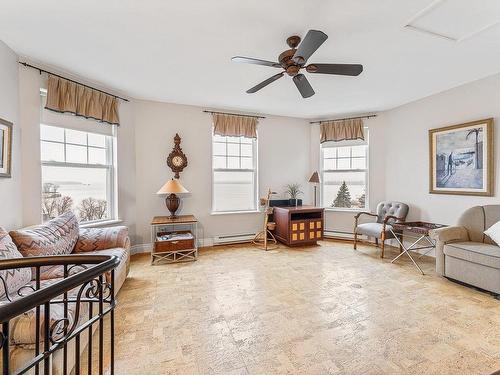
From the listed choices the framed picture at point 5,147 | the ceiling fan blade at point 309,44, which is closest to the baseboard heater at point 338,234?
the ceiling fan blade at point 309,44

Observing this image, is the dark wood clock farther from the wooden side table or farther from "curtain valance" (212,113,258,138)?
the wooden side table

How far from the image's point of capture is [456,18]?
2.00 meters

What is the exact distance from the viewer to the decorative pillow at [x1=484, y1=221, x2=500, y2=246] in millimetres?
2639

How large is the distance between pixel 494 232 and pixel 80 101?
525 cm

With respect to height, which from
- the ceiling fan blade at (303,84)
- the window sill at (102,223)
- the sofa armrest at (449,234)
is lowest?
the sofa armrest at (449,234)

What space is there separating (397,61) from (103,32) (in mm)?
3066

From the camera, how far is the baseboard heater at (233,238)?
458 centimetres

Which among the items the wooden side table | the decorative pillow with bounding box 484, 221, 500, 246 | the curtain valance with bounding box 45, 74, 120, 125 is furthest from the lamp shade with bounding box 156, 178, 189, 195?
the decorative pillow with bounding box 484, 221, 500, 246

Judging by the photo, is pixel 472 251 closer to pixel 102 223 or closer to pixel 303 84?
pixel 303 84

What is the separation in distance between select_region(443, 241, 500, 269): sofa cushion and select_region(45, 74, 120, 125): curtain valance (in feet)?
15.9

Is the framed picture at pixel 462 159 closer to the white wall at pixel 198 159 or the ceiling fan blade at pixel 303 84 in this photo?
the white wall at pixel 198 159

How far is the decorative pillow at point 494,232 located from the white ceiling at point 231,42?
6.18ft

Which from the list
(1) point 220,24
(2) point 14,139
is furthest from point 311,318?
(2) point 14,139

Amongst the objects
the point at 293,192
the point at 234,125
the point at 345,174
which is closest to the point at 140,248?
the point at 234,125
